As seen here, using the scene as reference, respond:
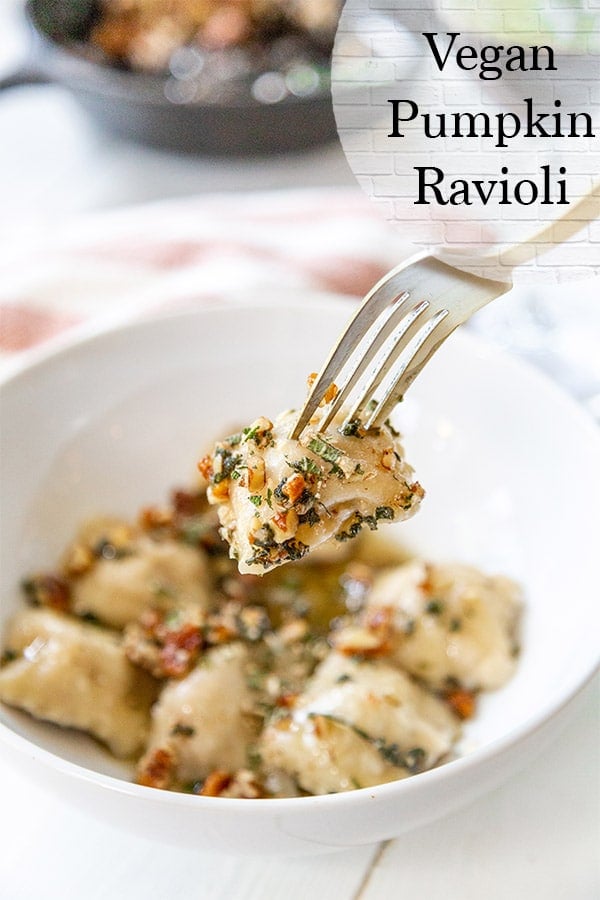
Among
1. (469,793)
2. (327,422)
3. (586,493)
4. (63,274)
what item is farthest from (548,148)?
(63,274)

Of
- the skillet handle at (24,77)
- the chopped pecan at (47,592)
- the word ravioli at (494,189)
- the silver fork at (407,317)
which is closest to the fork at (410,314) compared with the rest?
the silver fork at (407,317)

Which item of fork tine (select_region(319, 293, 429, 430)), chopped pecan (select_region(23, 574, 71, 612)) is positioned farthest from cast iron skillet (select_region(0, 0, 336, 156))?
fork tine (select_region(319, 293, 429, 430))

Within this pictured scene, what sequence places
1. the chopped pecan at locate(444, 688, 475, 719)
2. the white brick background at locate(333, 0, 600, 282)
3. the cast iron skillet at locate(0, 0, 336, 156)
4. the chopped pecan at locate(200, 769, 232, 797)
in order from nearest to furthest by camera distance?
the white brick background at locate(333, 0, 600, 282)
the chopped pecan at locate(200, 769, 232, 797)
the chopped pecan at locate(444, 688, 475, 719)
the cast iron skillet at locate(0, 0, 336, 156)

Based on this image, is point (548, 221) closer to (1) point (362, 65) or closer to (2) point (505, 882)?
(1) point (362, 65)

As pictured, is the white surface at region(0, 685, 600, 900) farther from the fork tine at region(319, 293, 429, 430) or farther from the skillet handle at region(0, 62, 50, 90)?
the skillet handle at region(0, 62, 50, 90)

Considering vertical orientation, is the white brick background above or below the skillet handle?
below

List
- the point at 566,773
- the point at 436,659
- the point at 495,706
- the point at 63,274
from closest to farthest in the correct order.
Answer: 1. the point at 566,773
2. the point at 495,706
3. the point at 436,659
4. the point at 63,274

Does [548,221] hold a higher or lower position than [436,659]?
higher
